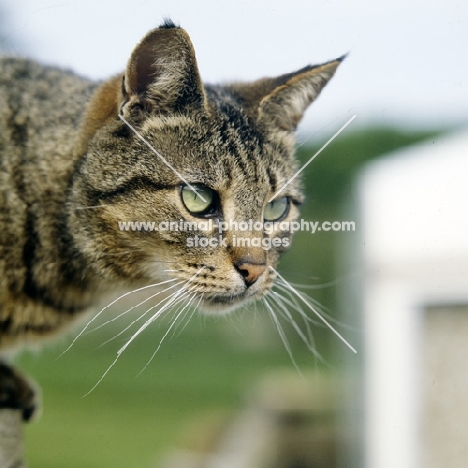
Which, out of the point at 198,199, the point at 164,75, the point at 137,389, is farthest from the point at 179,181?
the point at 137,389

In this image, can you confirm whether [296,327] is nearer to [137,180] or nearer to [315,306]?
[315,306]

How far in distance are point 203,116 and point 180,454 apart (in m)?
1.52

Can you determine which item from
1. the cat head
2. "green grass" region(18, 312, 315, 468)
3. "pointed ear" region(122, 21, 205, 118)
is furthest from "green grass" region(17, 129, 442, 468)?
"pointed ear" region(122, 21, 205, 118)

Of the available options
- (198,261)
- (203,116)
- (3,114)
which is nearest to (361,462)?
(198,261)

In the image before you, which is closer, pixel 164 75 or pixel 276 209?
pixel 164 75

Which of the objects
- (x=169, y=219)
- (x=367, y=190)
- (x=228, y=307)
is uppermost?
(x=367, y=190)

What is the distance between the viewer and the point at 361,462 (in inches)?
65.9

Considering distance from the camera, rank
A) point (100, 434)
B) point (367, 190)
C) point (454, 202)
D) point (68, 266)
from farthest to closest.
Result: point (100, 434)
point (367, 190)
point (454, 202)
point (68, 266)

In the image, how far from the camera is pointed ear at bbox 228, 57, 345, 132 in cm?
97

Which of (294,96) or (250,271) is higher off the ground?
(294,96)

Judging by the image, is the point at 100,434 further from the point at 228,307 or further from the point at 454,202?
the point at 454,202

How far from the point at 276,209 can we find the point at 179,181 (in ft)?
0.57

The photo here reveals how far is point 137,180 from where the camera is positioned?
934 millimetres

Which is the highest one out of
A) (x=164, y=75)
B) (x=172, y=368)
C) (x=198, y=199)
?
(x=164, y=75)
